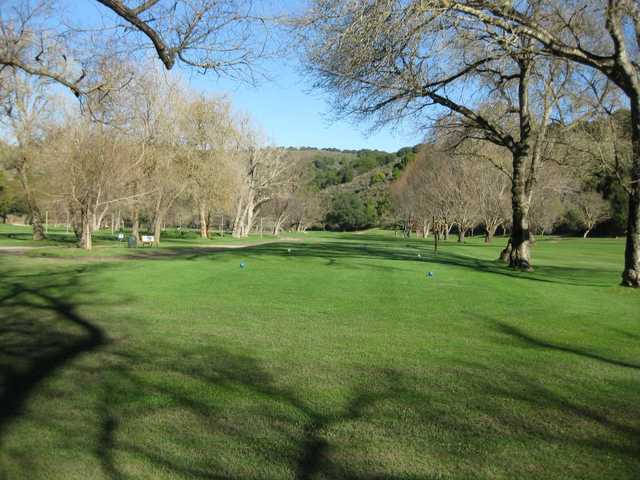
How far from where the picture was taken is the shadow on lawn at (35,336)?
18.2ft

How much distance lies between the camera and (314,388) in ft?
18.6

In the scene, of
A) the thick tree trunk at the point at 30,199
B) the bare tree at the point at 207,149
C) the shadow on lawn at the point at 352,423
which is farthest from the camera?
the bare tree at the point at 207,149

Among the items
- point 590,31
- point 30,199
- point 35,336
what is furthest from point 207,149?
point 35,336

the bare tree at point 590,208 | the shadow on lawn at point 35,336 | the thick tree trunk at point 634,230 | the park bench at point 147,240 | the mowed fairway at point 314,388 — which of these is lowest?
the shadow on lawn at point 35,336

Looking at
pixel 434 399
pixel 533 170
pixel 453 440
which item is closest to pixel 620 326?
pixel 434 399

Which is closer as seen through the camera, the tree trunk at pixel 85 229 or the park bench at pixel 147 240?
the tree trunk at pixel 85 229

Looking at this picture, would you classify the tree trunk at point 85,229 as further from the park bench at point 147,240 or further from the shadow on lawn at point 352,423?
the shadow on lawn at point 352,423

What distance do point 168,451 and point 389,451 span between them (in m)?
1.70

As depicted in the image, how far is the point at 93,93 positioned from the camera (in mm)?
11547

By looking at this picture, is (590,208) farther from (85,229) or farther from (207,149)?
(85,229)

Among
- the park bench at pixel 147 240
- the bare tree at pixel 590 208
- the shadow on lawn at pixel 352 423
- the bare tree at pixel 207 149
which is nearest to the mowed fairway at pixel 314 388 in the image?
the shadow on lawn at pixel 352 423

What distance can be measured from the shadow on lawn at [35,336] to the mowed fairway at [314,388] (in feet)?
0.14

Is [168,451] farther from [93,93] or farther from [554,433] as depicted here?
[93,93]

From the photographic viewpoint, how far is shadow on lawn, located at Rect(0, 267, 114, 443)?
5.56m
